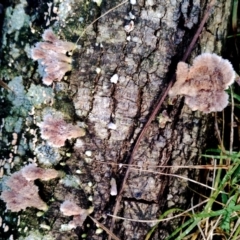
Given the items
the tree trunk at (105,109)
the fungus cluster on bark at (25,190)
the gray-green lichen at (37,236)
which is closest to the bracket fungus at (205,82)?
the tree trunk at (105,109)

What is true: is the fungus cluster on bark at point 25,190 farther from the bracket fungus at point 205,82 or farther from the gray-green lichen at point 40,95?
the bracket fungus at point 205,82

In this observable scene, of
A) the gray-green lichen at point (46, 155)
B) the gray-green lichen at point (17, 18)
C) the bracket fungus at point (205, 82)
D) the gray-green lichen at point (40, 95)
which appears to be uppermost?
the gray-green lichen at point (17, 18)

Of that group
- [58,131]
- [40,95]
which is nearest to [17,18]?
[40,95]

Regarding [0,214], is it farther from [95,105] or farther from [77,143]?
[95,105]

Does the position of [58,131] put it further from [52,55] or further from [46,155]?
[52,55]

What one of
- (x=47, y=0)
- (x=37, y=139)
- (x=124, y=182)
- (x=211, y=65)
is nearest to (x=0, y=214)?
(x=37, y=139)

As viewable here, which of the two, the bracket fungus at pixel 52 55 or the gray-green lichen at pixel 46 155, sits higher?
the bracket fungus at pixel 52 55
